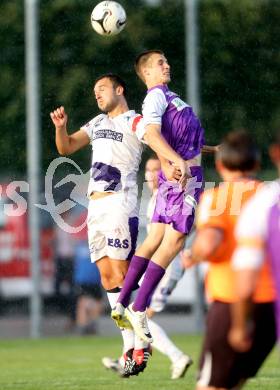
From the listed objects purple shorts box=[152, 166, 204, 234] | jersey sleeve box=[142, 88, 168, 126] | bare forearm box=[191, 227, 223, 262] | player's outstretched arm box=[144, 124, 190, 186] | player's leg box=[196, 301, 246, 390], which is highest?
jersey sleeve box=[142, 88, 168, 126]

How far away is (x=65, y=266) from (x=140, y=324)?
11502mm

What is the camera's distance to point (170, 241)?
9.77 m

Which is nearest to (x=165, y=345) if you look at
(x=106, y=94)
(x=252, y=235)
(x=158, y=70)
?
(x=106, y=94)

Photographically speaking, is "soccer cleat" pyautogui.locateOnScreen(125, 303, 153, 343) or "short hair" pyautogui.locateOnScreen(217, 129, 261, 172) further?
"soccer cleat" pyautogui.locateOnScreen(125, 303, 153, 343)

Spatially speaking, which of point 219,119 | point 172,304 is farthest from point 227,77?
point 172,304

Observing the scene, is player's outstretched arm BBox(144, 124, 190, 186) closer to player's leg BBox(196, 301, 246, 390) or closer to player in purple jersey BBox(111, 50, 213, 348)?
player in purple jersey BBox(111, 50, 213, 348)

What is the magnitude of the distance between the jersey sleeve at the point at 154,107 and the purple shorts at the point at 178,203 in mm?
465

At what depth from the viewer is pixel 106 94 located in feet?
34.3

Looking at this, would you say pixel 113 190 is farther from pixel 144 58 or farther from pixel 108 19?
pixel 108 19

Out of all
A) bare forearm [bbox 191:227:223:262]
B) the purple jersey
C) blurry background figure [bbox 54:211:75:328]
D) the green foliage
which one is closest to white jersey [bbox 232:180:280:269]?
bare forearm [bbox 191:227:223:262]

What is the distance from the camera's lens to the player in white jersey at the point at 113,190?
10352 millimetres

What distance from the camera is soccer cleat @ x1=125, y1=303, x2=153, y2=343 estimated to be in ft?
31.6

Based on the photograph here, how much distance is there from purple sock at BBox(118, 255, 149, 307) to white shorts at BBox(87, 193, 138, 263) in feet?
1.60

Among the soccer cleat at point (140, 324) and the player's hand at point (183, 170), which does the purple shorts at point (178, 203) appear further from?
the soccer cleat at point (140, 324)
